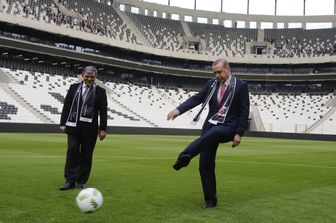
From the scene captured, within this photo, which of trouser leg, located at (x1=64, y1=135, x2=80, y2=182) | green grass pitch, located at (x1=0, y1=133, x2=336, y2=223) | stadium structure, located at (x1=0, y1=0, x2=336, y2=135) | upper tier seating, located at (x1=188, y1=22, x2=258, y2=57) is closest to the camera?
green grass pitch, located at (x1=0, y1=133, x2=336, y2=223)

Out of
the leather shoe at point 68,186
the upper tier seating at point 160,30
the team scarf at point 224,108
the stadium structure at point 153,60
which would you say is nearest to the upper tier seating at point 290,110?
the stadium structure at point 153,60

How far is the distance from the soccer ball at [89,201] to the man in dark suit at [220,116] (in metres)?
1.79

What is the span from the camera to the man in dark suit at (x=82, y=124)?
8.80 meters

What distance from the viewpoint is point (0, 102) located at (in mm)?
44000

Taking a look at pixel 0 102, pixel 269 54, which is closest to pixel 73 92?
pixel 0 102

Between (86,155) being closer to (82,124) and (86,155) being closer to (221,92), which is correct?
(82,124)

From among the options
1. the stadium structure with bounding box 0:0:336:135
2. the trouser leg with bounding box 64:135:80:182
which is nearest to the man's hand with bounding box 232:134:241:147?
the trouser leg with bounding box 64:135:80:182

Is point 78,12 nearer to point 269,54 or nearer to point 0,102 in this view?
point 0,102

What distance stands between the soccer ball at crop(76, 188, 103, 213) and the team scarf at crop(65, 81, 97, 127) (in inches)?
113

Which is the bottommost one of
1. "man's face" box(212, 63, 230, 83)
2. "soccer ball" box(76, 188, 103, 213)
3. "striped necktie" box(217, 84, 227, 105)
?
"soccer ball" box(76, 188, 103, 213)

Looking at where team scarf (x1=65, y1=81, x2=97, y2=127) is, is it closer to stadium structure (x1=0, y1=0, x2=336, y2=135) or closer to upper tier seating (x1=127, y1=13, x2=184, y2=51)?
stadium structure (x1=0, y1=0, x2=336, y2=135)

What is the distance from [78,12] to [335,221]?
6564 cm

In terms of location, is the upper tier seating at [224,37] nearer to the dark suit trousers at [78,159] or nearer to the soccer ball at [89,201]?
the dark suit trousers at [78,159]

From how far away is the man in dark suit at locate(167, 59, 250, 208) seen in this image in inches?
283
